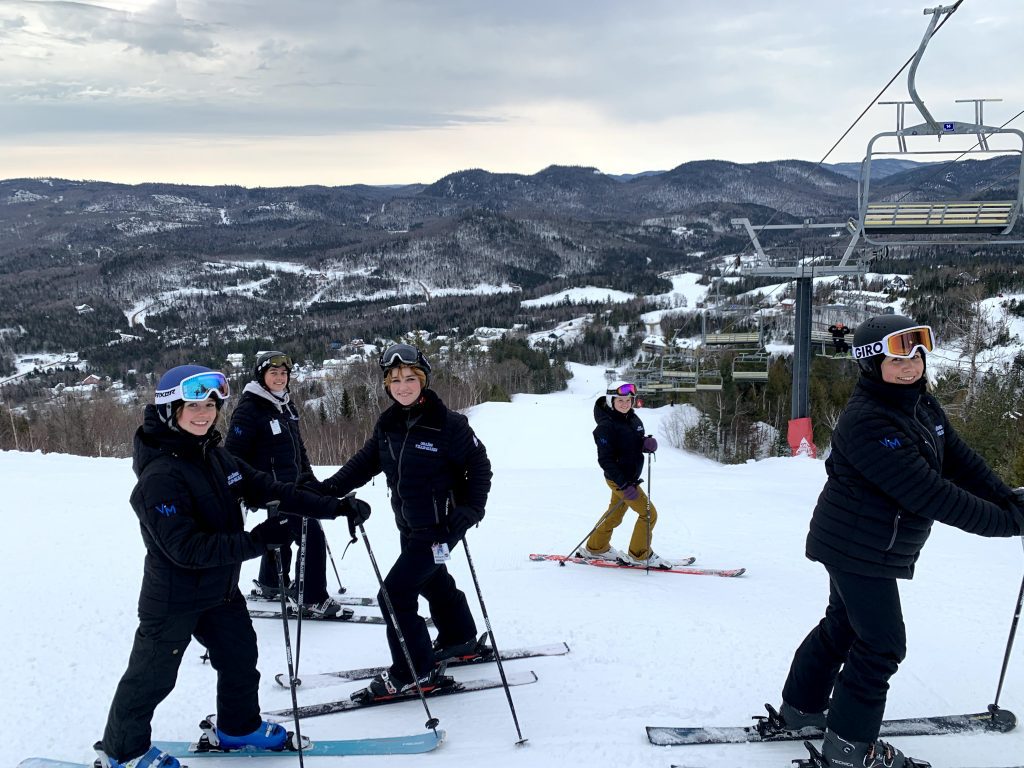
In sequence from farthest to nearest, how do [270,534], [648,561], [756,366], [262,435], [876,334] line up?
[756,366] → [648,561] → [262,435] → [270,534] → [876,334]

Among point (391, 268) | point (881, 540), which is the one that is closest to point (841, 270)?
point (881, 540)

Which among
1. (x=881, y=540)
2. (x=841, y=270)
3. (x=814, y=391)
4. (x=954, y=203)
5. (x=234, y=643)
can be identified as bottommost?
(x=814, y=391)

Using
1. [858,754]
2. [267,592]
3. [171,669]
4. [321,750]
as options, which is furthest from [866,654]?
[267,592]

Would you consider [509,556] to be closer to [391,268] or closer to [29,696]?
[29,696]

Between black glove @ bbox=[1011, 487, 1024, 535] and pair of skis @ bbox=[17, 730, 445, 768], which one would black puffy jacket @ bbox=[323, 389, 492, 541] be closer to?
pair of skis @ bbox=[17, 730, 445, 768]

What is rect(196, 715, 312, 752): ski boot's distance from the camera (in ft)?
9.87

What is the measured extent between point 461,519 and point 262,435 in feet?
6.17

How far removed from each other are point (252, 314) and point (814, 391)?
460 ft

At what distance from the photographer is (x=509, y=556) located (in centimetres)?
645

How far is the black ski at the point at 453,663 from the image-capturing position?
3742 mm

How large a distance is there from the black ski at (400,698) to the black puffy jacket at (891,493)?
1.79m

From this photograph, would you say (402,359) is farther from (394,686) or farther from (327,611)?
(327,611)

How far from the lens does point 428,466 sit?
341 centimetres

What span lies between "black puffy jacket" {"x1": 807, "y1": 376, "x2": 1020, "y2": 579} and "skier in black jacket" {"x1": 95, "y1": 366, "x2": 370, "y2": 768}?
231cm
